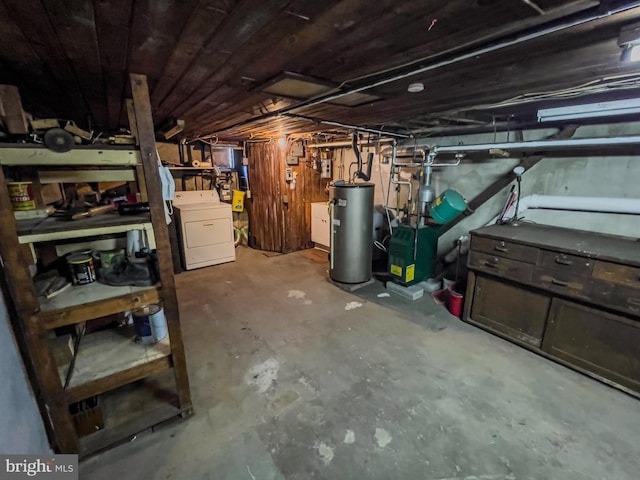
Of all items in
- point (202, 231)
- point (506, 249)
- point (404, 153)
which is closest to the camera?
point (506, 249)

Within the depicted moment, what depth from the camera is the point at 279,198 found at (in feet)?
16.1

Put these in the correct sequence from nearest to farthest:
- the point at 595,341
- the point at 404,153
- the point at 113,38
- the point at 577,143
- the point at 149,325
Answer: the point at 113,38
the point at 149,325
the point at 595,341
the point at 577,143
the point at 404,153

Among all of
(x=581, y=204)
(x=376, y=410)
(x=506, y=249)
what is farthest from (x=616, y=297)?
(x=376, y=410)

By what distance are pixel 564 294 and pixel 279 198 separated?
392 cm

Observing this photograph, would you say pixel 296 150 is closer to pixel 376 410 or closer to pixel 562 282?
pixel 562 282

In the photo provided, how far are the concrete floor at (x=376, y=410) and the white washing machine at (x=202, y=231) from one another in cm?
158

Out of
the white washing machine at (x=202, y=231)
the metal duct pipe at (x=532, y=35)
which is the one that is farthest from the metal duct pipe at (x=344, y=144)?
the metal duct pipe at (x=532, y=35)

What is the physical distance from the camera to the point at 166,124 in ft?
10.6

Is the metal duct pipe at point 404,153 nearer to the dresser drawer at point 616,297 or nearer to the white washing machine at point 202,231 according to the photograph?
the dresser drawer at point 616,297

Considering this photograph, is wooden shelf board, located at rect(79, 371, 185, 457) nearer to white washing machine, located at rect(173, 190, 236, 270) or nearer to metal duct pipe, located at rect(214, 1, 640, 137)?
metal duct pipe, located at rect(214, 1, 640, 137)

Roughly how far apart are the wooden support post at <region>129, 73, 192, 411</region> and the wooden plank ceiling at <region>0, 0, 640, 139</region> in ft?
0.68

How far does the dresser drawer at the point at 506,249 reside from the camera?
229 centimetres

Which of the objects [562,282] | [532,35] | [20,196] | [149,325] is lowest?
[149,325]

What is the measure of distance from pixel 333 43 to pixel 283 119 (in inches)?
74.0
